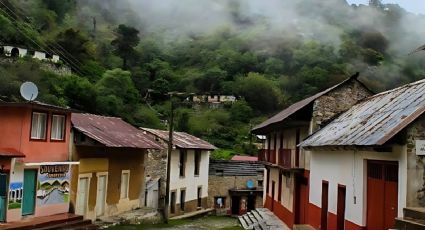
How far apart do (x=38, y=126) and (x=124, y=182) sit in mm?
8119

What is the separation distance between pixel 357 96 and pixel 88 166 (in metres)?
11.7

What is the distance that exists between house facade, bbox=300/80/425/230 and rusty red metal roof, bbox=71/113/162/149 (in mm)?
8856

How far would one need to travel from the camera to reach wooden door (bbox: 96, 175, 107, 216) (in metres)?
24.1

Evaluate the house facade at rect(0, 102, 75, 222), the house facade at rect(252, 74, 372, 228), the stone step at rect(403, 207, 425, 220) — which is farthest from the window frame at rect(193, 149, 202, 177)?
the stone step at rect(403, 207, 425, 220)

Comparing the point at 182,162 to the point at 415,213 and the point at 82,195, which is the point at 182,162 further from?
the point at 415,213

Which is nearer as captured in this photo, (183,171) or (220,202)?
(183,171)

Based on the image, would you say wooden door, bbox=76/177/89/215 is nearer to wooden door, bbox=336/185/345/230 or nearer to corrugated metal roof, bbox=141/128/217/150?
corrugated metal roof, bbox=141/128/217/150

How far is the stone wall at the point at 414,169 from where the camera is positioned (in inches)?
433

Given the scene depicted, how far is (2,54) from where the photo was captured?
62938 millimetres

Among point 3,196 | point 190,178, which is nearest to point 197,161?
point 190,178

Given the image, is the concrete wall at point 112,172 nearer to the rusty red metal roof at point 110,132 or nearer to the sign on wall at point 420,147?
the rusty red metal roof at point 110,132

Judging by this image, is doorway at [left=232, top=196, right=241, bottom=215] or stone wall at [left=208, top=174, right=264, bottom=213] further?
stone wall at [left=208, top=174, right=264, bottom=213]

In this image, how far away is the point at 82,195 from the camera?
74.9 feet

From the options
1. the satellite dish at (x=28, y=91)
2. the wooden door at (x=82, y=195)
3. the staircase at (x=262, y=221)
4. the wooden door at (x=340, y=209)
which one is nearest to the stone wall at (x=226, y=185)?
the staircase at (x=262, y=221)
